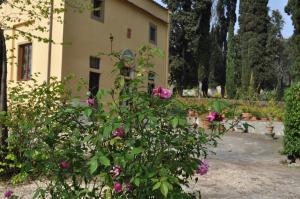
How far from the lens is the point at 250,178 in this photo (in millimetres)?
7855

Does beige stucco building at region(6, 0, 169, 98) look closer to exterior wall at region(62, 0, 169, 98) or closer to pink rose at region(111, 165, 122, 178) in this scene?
exterior wall at region(62, 0, 169, 98)

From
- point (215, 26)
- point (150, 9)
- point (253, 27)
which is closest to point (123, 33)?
point (150, 9)

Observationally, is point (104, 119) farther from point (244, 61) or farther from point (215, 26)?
point (215, 26)

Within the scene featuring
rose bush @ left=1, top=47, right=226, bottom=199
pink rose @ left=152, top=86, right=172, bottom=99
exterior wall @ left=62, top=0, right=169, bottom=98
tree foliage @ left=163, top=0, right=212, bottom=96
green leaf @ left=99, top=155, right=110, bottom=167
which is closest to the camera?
green leaf @ left=99, top=155, right=110, bottom=167

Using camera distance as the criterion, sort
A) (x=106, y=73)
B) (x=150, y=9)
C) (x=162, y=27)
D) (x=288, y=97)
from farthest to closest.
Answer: (x=162, y=27), (x=150, y=9), (x=106, y=73), (x=288, y=97)

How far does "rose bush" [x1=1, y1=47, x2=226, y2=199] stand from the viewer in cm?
269

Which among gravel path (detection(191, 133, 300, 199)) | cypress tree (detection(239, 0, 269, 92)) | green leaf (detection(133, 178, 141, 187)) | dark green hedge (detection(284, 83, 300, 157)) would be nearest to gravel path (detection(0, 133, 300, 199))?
gravel path (detection(191, 133, 300, 199))

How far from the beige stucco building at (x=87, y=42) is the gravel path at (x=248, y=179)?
4.97 metres

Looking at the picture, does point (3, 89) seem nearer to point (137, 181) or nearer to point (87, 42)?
point (137, 181)

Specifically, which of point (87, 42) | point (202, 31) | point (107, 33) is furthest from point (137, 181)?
point (202, 31)

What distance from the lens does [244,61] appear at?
41562mm

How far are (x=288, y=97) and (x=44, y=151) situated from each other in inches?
333

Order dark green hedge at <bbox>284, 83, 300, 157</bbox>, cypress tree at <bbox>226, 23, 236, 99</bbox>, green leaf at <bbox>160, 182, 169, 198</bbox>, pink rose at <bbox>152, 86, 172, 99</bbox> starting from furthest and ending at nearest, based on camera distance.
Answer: cypress tree at <bbox>226, 23, 236, 99</bbox>
dark green hedge at <bbox>284, 83, 300, 157</bbox>
pink rose at <bbox>152, 86, 172, 99</bbox>
green leaf at <bbox>160, 182, 169, 198</bbox>

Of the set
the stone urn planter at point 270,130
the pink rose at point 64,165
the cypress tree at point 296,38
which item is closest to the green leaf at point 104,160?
the pink rose at point 64,165
